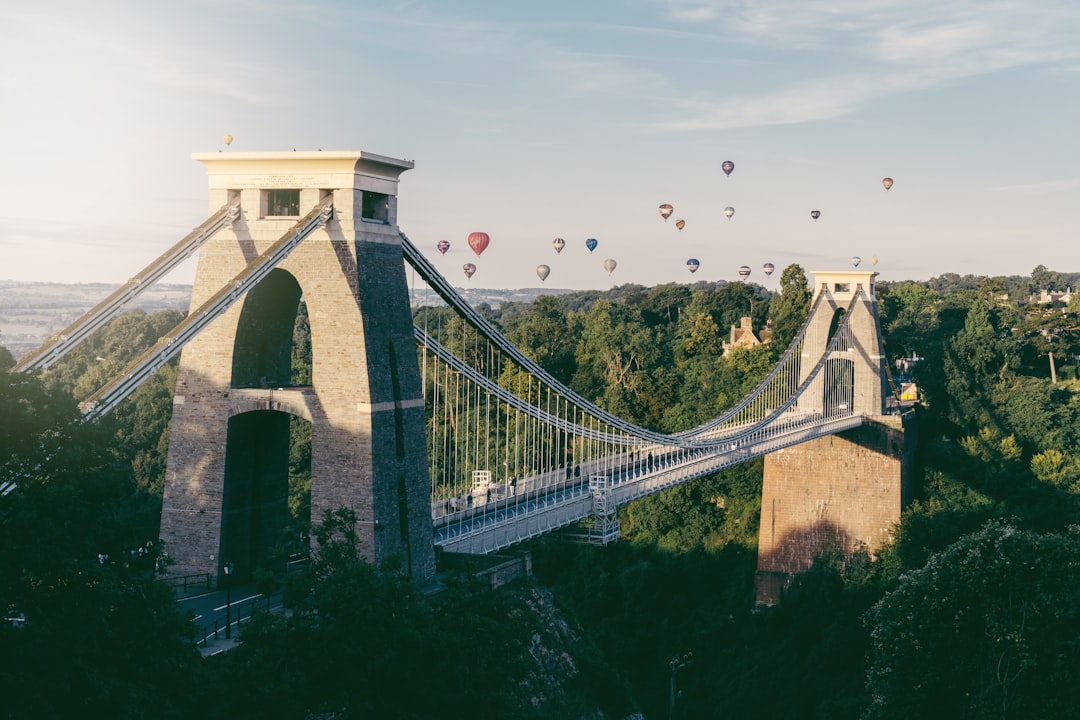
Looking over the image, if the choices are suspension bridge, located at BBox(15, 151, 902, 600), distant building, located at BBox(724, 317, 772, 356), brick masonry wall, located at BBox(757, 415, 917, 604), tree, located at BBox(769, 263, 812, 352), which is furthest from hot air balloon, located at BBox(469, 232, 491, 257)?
distant building, located at BBox(724, 317, 772, 356)

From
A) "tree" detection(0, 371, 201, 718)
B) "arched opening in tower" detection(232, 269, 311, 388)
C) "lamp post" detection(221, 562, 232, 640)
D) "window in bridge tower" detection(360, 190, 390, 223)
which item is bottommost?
"lamp post" detection(221, 562, 232, 640)

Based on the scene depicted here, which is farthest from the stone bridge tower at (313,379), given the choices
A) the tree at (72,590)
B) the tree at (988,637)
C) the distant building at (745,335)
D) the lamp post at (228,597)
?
the distant building at (745,335)

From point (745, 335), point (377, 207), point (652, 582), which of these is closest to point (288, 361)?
point (377, 207)

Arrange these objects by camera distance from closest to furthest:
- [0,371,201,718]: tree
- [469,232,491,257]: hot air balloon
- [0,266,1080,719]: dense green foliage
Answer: [0,371,201,718]: tree, [0,266,1080,719]: dense green foliage, [469,232,491,257]: hot air balloon

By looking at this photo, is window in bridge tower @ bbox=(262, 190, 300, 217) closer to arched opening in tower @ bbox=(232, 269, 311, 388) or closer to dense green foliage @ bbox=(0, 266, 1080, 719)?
arched opening in tower @ bbox=(232, 269, 311, 388)

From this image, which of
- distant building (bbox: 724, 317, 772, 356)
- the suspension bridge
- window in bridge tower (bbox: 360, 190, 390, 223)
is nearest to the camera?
the suspension bridge
